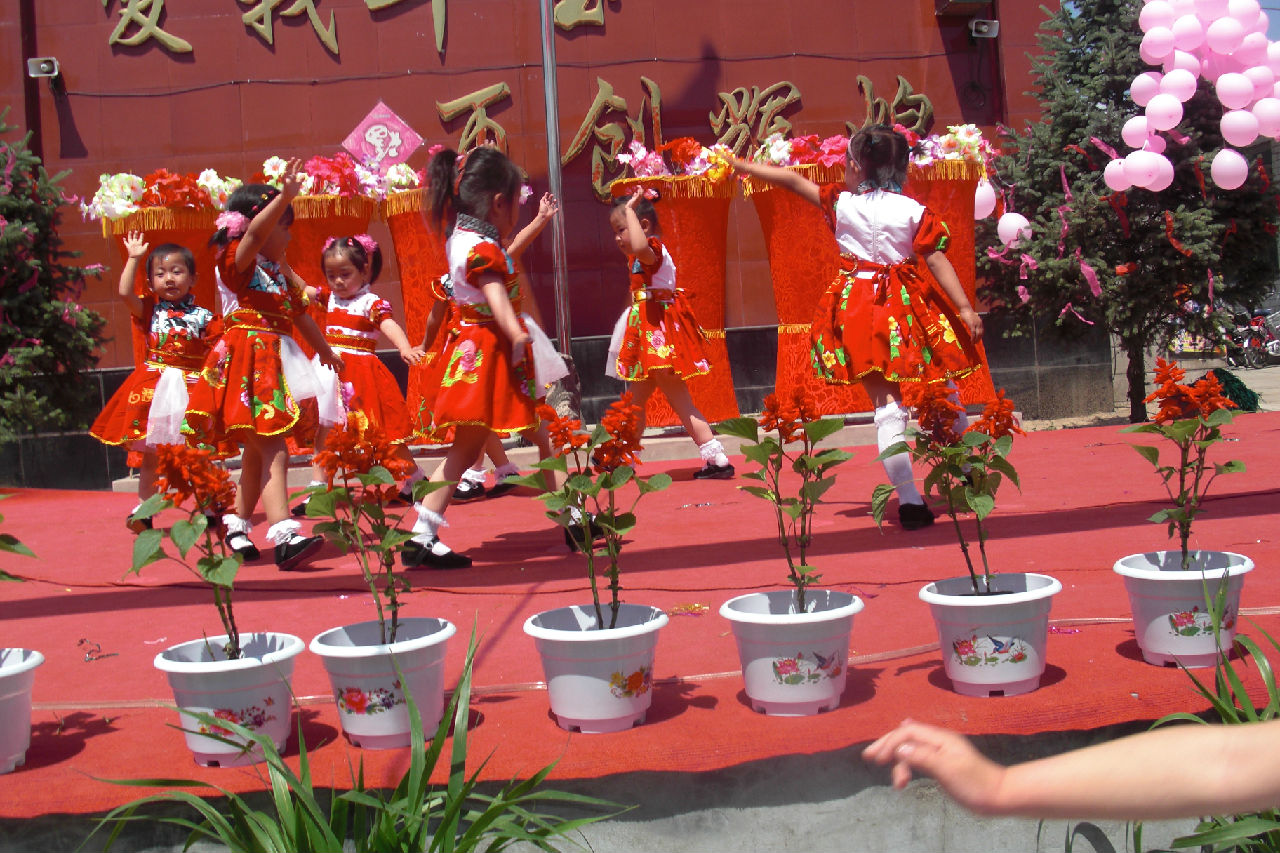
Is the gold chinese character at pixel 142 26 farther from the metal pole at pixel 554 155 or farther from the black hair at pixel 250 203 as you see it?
the black hair at pixel 250 203

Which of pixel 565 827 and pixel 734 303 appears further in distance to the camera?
pixel 734 303

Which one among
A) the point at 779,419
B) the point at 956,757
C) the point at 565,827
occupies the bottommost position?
the point at 565,827

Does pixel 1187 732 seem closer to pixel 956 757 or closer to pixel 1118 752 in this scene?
pixel 1118 752

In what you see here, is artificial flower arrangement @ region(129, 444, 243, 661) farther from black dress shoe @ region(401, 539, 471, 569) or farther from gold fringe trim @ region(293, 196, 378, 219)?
gold fringe trim @ region(293, 196, 378, 219)

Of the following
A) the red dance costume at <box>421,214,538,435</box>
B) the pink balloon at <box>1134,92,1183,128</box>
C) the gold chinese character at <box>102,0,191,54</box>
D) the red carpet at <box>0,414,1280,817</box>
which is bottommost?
the red carpet at <box>0,414,1280,817</box>

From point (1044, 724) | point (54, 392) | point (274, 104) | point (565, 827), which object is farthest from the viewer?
point (274, 104)

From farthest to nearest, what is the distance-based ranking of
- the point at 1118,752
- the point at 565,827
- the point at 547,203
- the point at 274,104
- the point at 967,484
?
the point at 274,104
the point at 547,203
the point at 967,484
the point at 565,827
the point at 1118,752

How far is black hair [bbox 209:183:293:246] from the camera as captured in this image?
4363 mm

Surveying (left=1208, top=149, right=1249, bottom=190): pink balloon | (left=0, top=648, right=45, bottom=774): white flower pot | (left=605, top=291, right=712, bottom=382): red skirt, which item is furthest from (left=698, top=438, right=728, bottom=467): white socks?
(left=0, top=648, right=45, bottom=774): white flower pot

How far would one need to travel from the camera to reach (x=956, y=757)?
37.7 inches

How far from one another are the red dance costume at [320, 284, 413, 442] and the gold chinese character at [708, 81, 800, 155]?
3.86 meters

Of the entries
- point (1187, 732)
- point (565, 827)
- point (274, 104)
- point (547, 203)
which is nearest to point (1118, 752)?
point (1187, 732)

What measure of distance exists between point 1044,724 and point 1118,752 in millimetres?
1441

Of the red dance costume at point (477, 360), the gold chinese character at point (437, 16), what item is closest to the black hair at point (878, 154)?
the red dance costume at point (477, 360)
